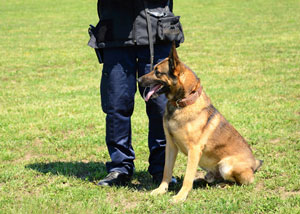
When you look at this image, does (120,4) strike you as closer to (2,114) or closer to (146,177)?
(146,177)

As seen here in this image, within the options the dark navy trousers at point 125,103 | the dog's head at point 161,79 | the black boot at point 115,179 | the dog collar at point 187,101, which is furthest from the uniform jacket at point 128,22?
the black boot at point 115,179

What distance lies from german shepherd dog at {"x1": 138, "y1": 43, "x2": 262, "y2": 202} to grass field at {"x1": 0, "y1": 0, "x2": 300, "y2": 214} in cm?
18

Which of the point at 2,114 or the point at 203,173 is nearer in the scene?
the point at 203,173

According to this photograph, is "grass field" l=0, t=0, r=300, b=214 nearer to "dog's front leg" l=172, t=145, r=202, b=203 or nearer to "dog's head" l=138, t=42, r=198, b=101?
"dog's front leg" l=172, t=145, r=202, b=203

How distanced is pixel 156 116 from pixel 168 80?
733 millimetres

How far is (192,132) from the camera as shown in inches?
173

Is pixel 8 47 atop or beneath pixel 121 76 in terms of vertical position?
beneath

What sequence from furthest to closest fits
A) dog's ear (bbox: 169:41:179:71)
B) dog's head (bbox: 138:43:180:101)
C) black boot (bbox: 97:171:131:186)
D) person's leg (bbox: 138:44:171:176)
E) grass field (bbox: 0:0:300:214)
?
black boot (bbox: 97:171:131:186)
person's leg (bbox: 138:44:171:176)
grass field (bbox: 0:0:300:214)
dog's head (bbox: 138:43:180:101)
dog's ear (bbox: 169:41:179:71)

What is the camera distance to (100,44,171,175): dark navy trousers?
4.73 m

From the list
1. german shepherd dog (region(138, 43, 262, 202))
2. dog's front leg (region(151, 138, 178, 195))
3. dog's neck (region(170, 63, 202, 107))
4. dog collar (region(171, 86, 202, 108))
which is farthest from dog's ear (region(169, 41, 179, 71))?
dog's front leg (region(151, 138, 178, 195))

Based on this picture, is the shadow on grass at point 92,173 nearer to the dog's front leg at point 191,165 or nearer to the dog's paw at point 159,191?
the dog's paw at point 159,191

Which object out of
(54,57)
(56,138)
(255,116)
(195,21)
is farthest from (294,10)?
(56,138)

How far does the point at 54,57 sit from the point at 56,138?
8.17 m

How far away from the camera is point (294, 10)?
25.3 metres
